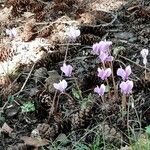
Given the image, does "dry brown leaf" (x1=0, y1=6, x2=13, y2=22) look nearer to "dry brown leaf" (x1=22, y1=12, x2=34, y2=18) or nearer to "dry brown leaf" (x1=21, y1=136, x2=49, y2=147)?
"dry brown leaf" (x1=22, y1=12, x2=34, y2=18)

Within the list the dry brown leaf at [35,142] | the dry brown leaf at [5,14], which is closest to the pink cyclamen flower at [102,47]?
the dry brown leaf at [35,142]

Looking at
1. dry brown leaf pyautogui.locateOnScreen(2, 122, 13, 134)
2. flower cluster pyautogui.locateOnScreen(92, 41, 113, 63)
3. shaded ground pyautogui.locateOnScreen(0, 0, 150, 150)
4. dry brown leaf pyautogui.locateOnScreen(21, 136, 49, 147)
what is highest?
flower cluster pyautogui.locateOnScreen(92, 41, 113, 63)

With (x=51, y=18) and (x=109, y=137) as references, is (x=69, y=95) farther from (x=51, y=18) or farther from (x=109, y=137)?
(x=51, y=18)

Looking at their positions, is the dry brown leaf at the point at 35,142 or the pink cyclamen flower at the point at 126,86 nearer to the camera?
the pink cyclamen flower at the point at 126,86

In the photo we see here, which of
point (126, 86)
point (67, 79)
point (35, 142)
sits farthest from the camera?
point (67, 79)

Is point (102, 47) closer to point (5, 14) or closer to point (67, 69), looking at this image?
point (67, 69)

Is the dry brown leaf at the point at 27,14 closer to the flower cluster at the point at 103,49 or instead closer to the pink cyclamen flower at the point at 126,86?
the flower cluster at the point at 103,49

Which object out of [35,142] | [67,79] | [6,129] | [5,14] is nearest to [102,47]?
[67,79]

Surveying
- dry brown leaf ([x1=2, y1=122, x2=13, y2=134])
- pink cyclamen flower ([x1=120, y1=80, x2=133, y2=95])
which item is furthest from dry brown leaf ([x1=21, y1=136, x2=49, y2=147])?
pink cyclamen flower ([x1=120, y1=80, x2=133, y2=95])

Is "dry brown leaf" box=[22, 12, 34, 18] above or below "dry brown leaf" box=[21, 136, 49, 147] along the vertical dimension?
A: above
